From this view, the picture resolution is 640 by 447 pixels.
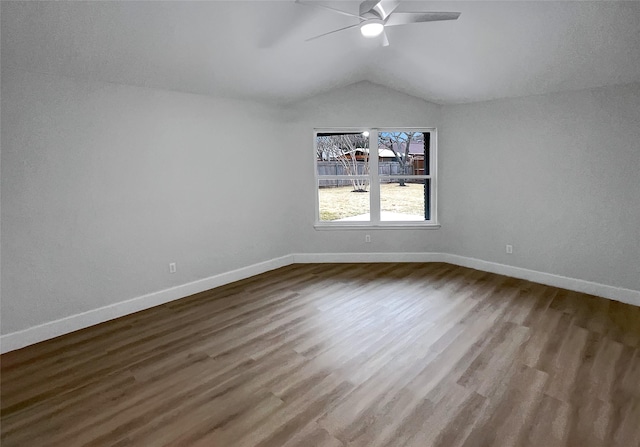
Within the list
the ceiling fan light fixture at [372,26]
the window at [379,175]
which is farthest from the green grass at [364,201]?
the ceiling fan light fixture at [372,26]

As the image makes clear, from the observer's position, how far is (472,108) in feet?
16.1

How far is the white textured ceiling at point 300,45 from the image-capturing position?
2680mm

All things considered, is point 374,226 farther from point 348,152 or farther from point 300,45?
point 300,45

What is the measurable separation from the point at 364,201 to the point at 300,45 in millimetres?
2647

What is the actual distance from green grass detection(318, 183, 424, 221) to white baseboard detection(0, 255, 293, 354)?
136 cm

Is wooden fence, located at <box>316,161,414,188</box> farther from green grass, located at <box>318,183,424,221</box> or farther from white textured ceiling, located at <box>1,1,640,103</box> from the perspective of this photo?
white textured ceiling, located at <box>1,1,640,103</box>

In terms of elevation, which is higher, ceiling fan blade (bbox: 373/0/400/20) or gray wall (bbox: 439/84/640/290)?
ceiling fan blade (bbox: 373/0/400/20)

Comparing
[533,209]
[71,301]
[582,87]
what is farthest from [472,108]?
[71,301]

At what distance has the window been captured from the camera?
17.9 feet

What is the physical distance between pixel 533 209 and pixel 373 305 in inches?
97.9

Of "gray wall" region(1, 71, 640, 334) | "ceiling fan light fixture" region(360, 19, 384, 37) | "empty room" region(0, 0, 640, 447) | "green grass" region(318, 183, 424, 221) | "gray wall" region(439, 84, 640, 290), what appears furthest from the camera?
"green grass" region(318, 183, 424, 221)

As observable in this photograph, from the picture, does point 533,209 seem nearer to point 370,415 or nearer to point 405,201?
point 405,201

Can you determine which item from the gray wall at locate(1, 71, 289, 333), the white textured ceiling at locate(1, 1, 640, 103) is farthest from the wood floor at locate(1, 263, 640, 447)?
the white textured ceiling at locate(1, 1, 640, 103)

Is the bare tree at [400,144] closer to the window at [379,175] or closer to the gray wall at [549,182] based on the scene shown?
the window at [379,175]
